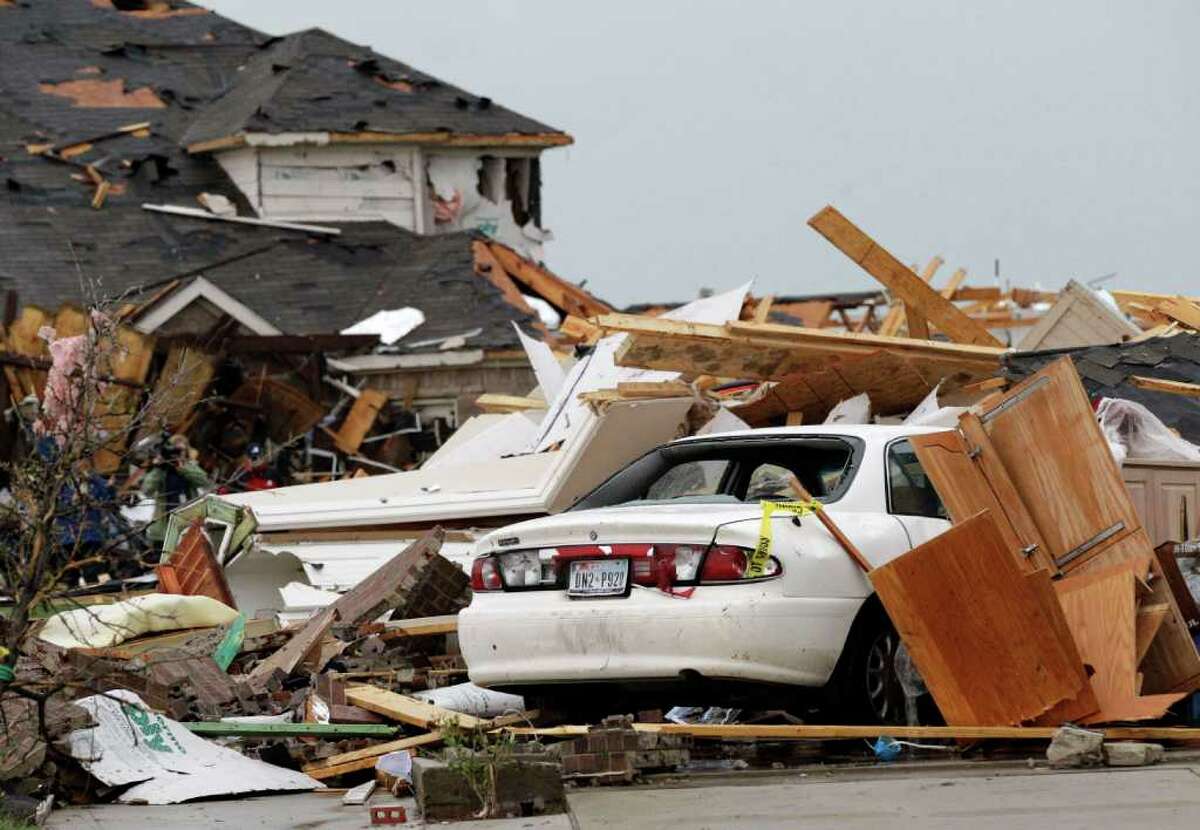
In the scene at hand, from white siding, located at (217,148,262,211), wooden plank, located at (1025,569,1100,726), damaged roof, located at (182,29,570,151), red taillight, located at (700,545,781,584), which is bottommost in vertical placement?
white siding, located at (217,148,262,211)

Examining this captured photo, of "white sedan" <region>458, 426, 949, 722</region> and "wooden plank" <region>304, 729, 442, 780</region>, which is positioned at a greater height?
"white sedan" <region>458, 426, 949, 722</region>

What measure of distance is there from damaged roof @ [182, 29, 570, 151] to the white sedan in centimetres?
2566

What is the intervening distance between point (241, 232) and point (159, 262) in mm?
1856

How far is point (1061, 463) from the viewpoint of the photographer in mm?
9883

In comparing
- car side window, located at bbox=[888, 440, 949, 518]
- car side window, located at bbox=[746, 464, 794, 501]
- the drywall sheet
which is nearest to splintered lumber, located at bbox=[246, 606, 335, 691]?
the drywall sheet

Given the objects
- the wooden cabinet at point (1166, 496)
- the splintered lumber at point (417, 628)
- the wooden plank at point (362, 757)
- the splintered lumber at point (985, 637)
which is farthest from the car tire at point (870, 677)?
the splintered lumber at point (417, 628)

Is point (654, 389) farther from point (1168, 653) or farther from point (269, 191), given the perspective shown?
point (269, 191)

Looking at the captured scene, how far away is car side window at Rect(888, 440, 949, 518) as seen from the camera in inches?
377

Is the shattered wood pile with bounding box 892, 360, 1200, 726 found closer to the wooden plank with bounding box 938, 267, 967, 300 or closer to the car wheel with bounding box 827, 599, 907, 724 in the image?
the car wheel with bounding box 827, 599, 907, 724

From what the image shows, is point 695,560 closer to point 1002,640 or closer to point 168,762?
point 1002,640

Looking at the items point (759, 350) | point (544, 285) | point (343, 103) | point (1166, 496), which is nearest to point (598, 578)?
point (1166, 496)

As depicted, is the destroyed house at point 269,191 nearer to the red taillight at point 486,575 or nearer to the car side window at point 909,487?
the red taillight at point 486,575

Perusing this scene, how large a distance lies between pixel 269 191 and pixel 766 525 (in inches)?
1046

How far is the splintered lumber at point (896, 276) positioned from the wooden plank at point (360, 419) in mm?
13385
